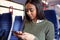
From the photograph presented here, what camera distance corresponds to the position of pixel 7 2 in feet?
5.18

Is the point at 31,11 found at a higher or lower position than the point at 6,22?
higher

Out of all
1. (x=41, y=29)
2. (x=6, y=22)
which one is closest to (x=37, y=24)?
(x=41, y=29)

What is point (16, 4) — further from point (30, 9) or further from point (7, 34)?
point (30, 9)

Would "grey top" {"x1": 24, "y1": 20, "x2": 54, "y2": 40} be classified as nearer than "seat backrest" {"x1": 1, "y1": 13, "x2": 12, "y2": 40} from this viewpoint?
Yes

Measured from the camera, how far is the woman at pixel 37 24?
41.7 inches

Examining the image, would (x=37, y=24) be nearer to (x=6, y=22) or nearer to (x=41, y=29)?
(x=41, y=29)

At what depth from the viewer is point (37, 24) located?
3.59 ft

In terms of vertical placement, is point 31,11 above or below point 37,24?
above

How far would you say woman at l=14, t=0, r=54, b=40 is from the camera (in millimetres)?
1059

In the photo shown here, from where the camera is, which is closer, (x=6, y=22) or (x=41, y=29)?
(x=41, y=29)

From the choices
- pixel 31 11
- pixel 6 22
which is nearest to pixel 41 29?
pixel 31 11

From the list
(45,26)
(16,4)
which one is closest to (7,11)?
(16,4)

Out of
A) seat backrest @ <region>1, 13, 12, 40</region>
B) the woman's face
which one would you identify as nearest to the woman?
the woman's face

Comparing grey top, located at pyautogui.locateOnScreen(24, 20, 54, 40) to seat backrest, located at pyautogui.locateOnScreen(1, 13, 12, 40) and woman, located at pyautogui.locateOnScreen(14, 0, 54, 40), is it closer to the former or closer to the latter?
woman, located at pyautogui.locateOnScreen(14, 0, 54, 40)
